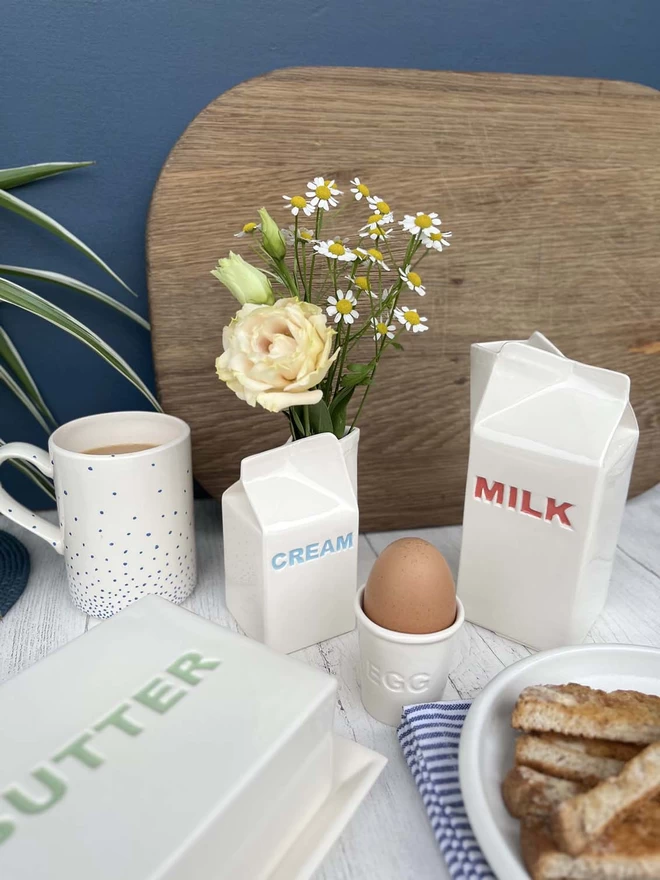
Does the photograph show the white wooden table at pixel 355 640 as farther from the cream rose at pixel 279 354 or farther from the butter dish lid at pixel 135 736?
the cream rose at pixel 279 354

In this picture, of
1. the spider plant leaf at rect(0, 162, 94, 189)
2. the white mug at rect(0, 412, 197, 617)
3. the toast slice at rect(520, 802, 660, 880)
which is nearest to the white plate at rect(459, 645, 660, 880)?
the toast slice at rect(520, 802, 660, 880)

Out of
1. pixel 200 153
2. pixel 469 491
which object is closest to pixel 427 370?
pixel 469 491

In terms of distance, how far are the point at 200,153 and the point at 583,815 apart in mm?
610

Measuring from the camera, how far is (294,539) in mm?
549

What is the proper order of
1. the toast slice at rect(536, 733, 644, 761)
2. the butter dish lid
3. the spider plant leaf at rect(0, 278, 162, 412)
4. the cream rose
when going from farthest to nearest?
the spider plant leaf at rect(0, 278, 162, 412) → the cream rose → the toast slice at rect(536, 733, 644, 761) → the butter dish lid

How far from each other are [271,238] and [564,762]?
1.33 ft

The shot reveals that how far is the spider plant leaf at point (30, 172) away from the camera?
661 millimetres

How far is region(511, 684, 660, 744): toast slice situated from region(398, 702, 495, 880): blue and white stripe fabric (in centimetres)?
6

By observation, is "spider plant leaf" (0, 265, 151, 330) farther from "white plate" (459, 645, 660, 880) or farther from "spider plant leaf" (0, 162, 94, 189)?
"white plate" (459, 645, 660, 880)

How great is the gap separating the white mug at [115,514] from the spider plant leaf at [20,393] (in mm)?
129

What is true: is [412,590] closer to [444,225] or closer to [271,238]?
[271,238]

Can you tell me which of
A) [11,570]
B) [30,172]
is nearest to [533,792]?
[11,570]

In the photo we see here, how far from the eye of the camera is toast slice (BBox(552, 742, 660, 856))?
0.34m

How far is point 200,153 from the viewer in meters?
0.67
